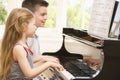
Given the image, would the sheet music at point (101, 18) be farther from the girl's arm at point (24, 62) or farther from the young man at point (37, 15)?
the girl's arm at point (24, 62)

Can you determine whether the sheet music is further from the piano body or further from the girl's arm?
the girl's arm

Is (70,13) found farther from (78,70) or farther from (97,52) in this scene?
(78,70)

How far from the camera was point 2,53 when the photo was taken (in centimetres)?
192

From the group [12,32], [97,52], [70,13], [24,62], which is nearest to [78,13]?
[70,13]

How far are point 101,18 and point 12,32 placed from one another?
0.69 meters

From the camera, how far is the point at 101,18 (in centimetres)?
198

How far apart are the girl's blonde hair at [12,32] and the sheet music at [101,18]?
1.76 ft

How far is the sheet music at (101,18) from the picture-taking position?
1884mm

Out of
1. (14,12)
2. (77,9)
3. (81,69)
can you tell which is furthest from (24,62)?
(77,9)

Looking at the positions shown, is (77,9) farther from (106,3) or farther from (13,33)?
(13,33)

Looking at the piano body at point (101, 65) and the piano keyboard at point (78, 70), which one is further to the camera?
the piano keyboard at point (78, 70)

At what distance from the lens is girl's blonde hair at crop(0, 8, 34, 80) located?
1846 millimetres

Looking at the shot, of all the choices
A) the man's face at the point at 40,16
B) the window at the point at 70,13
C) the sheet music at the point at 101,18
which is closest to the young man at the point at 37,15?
the man's face at the point at 40,16

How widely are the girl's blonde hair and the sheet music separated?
1.76 feet
